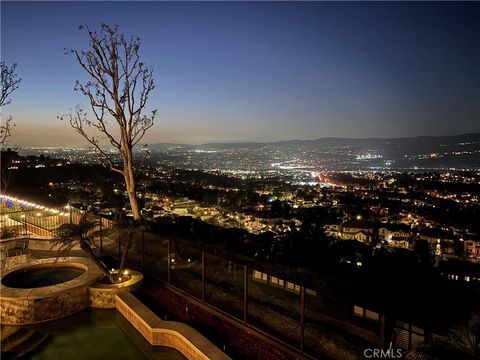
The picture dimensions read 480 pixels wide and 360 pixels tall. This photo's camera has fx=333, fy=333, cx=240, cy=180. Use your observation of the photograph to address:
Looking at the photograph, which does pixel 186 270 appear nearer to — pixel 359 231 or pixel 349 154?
pixel 359 231

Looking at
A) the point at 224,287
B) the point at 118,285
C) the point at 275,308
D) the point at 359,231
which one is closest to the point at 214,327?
the point at 275,308

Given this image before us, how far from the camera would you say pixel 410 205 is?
3162cm

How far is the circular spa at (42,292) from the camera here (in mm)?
4609

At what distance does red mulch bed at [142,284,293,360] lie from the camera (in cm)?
366

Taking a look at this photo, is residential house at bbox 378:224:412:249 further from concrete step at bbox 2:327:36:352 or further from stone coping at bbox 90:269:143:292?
concrete step at bbox 2:327:36:352

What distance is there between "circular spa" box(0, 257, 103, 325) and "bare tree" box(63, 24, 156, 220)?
1.56 m

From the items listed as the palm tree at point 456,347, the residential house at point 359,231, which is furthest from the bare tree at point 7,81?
the residential house at point 359,231

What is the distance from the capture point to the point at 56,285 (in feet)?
16.5

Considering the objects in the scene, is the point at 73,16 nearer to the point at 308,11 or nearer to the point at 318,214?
the point at 308,11

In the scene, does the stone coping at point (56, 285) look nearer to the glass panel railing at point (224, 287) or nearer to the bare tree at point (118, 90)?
the bare tree at point (118, 90)

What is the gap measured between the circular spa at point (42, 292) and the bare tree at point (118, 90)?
5.13ft

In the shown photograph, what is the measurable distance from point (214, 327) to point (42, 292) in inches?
101

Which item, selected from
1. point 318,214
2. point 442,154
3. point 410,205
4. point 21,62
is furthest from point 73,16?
point 442,154

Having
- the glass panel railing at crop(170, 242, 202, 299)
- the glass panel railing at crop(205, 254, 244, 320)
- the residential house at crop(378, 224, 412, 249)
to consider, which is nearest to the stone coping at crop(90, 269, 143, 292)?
the glass panel railing at crop(170, 242, 202, 299)
